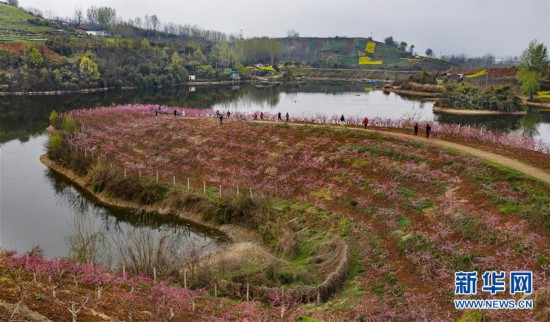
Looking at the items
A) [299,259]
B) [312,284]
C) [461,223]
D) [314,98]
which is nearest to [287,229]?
[299,259]

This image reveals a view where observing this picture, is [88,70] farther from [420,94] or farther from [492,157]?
[492,157]

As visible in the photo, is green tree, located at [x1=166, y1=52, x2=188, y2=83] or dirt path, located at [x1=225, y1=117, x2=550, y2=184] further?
green tree, located at [x1=166, y1=52, x2=188, y2=83]

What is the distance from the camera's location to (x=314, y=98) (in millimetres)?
140875

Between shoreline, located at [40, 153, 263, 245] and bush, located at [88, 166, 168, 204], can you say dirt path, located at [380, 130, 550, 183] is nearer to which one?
shoreline, located at [40, 153, 263, 245]

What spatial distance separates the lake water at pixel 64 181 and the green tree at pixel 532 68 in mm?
23008

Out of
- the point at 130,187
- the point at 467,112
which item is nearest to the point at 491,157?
the point at 130,187

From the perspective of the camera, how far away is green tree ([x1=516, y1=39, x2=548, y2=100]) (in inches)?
5118

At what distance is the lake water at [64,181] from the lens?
124 feet

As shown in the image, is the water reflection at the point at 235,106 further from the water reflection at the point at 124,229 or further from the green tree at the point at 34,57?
the water reflection at the point at 124,229

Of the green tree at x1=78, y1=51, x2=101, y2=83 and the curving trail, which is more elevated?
the green tree at x1=78, y1=51, x2=101, y2=83

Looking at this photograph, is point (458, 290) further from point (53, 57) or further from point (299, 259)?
point (53, 57)

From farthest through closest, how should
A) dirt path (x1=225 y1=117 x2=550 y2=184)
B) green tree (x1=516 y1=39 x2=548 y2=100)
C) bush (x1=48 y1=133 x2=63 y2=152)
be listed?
green tree (x1=516 y1=39 x2=548 y2=100) < bush (x1=48 y1=133 x2=63 y2=152) < dirt path (x1=225 y1=117 x2=550 y2=184)

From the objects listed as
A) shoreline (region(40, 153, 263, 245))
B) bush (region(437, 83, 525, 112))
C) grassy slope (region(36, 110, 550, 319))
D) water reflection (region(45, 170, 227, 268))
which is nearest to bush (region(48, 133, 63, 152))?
shoreline (region(40, 153, 263, 245))

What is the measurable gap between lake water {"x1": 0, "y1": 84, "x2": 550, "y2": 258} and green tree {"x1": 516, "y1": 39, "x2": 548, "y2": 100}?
23.0 meters
